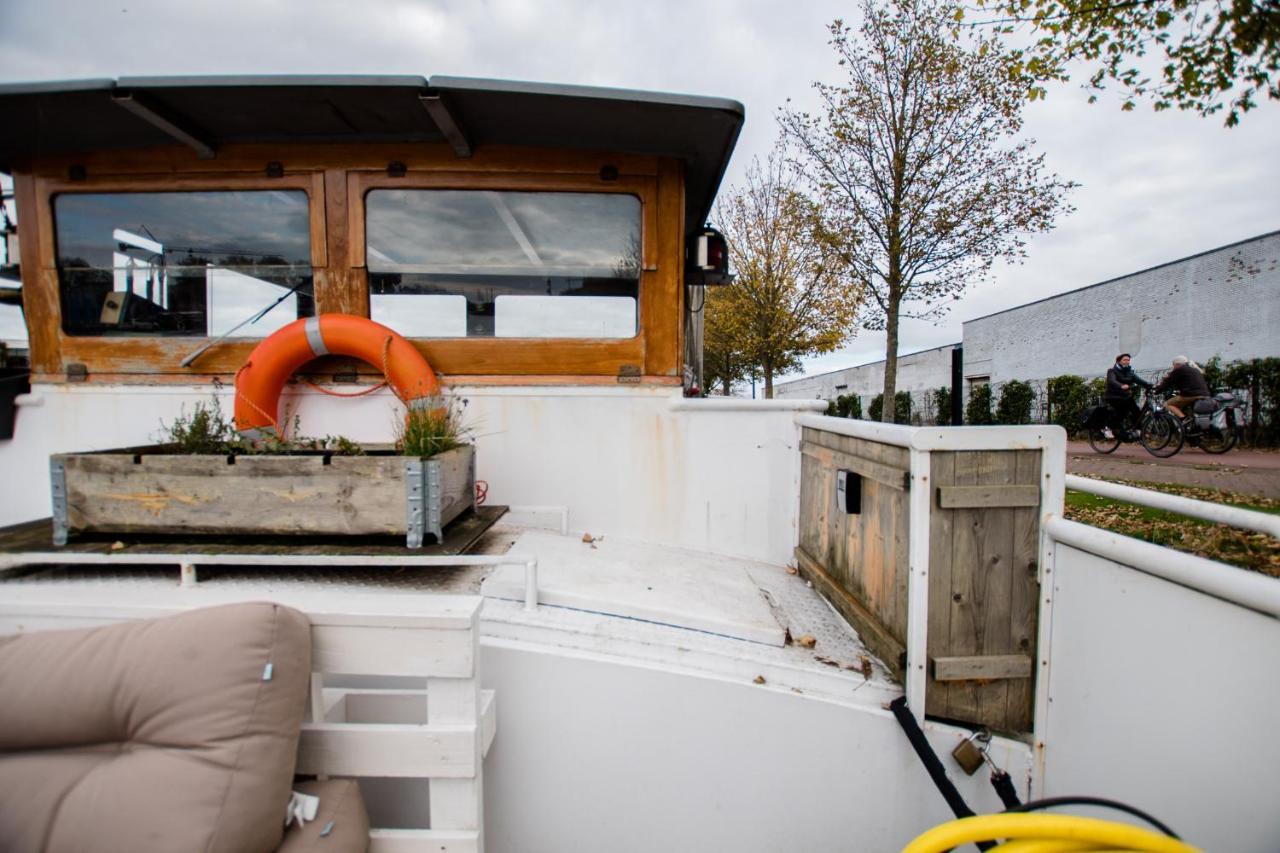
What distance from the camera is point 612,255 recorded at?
10.3 ft

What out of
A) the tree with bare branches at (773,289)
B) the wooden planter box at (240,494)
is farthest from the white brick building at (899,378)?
the wooden planter box at (240,494)

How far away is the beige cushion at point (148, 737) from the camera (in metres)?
1.03

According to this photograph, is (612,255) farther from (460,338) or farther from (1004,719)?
(1004,719)

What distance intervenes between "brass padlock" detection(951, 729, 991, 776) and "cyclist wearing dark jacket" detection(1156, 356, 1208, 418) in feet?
29.4

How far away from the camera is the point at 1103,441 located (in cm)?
926

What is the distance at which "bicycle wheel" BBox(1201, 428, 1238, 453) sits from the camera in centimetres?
812

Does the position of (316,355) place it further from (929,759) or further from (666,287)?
(929,759)

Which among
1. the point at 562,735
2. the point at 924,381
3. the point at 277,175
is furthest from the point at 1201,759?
the point at 924,381

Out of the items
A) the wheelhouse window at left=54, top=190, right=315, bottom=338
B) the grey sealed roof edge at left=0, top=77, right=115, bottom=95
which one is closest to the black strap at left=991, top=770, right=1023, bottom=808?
the wheelhouse window at left=54, top=190, right=315, bottom=338

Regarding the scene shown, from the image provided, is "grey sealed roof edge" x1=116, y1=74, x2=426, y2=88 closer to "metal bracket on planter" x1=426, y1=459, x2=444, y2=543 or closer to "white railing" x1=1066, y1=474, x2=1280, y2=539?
"metal bracket on planter" x1=426, y1=459, x2=444, y2=543

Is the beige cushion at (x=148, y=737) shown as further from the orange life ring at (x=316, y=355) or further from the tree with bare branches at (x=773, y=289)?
the tree with bare branches at (x=773, y=289)

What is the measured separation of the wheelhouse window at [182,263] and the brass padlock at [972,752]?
3.36 m

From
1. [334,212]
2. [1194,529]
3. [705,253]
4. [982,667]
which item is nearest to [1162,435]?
[1194,529]

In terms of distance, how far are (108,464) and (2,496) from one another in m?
1.72
